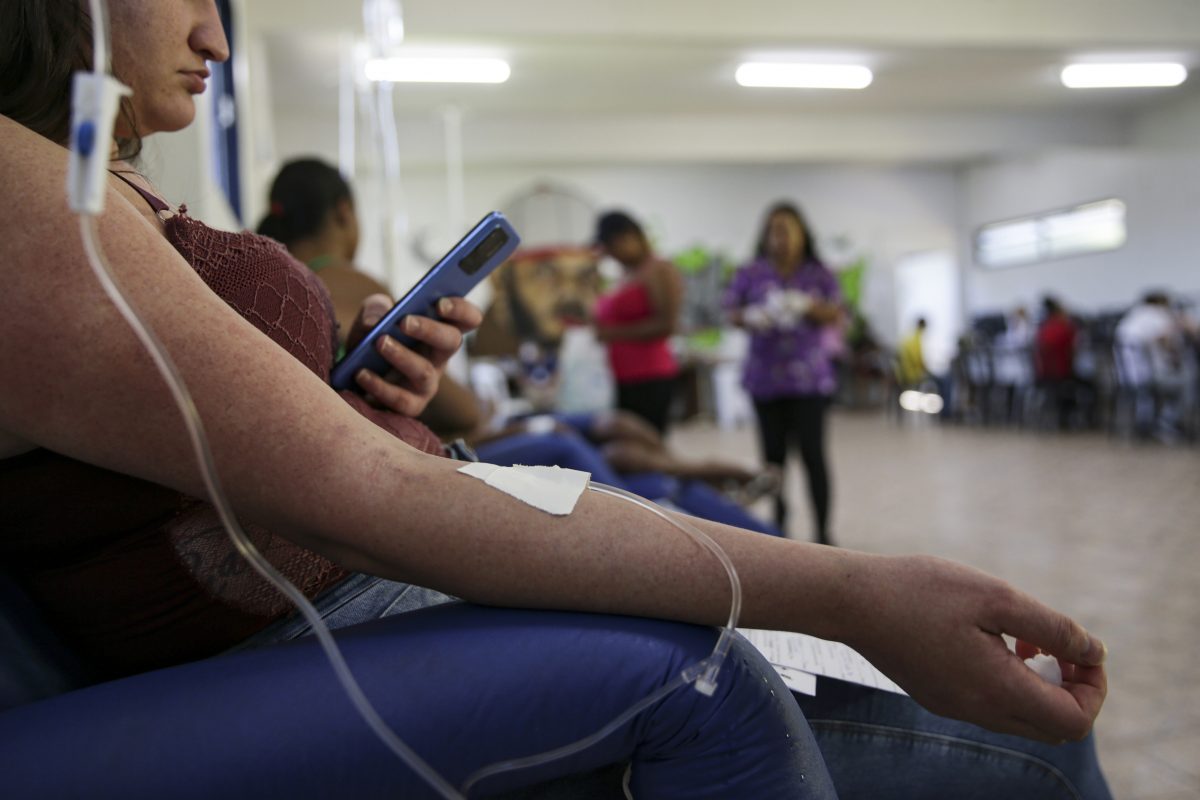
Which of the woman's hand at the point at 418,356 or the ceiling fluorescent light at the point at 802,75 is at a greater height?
the ceiling fluorescent light at the point at 802,75

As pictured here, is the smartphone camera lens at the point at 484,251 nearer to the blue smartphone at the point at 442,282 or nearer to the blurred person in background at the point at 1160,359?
the blue smartphone at the point at 442,282

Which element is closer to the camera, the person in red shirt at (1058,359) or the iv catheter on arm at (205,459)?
the iv catheter on arm at (205,459)

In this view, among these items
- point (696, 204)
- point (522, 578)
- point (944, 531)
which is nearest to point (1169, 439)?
point (944, 531)

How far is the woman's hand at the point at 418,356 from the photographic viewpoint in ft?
2.77

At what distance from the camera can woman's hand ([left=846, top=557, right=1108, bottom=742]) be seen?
1.76ft

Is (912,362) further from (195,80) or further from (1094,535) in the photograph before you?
(195,80)

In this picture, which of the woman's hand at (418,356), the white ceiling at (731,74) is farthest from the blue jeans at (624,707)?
the white ceiling at (731,74)

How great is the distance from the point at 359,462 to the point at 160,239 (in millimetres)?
162

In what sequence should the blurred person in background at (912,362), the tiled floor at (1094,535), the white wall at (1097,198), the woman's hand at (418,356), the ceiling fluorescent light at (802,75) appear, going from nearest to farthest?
the woman's hand at (418,356), the tiled floor at (1094,535), the ceiling fluorescent light at (802,75), the white wall at (1097,198), the blurred person in background at (912,362)

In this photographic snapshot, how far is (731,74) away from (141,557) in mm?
7906

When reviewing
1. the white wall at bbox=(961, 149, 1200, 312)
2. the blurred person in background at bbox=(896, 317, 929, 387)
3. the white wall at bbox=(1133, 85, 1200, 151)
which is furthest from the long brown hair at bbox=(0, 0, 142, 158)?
the white wall at bbox=(961, 149, 1200, 312)

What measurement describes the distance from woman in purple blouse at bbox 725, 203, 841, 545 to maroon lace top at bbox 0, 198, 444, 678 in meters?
2.85

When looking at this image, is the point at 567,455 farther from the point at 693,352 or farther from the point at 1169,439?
the point at 693,352

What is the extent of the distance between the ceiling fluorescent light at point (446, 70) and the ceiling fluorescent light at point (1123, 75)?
437 cm
